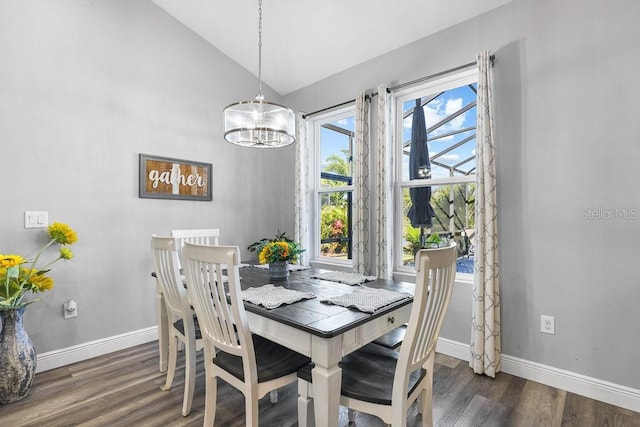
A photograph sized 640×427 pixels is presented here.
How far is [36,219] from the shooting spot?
243 cm

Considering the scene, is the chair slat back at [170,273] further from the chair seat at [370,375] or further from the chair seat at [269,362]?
the chair seat at [370,375]

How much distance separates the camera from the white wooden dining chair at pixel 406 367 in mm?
1268

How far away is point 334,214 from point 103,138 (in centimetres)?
238

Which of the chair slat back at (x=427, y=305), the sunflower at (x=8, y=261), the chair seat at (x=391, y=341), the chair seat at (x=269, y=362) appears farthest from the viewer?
the sunflower at (x=8, y=261)

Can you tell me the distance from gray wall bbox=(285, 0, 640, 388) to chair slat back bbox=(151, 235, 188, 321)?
7.15ft

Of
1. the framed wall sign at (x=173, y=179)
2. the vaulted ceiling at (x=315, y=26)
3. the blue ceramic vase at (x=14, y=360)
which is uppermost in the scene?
the vaulted ceiling at (x=315, y=26)

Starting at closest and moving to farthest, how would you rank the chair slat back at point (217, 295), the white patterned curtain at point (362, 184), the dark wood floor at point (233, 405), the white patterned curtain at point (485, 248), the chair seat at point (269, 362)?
the chair slat back at point (217, 295) < the chair seat at point (269, 362) < the dark wood floor at point (233, 405) < the white patterned curtain at point (485, 248) < the white patterned curtain at point (362, 184)

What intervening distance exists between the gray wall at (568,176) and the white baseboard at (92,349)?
2.84m

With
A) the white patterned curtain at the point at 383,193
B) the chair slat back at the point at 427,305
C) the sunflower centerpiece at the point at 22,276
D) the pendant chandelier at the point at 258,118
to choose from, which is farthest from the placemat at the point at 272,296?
the sunflower centerpiece at the point at 22,276

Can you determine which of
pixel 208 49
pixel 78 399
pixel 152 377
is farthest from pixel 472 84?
pixel 78 399

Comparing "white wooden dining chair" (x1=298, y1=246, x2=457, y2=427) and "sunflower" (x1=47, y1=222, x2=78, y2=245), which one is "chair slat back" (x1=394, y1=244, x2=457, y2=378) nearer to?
"white wooden dining chair" (x1=298, y1=246, x2=457, y2=427)

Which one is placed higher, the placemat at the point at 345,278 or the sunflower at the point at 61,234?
the sunflower at the point at 61,234

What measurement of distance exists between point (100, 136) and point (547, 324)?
375 centimetres

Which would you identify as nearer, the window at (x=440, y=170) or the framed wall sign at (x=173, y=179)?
the window at (x=440, y=170)
